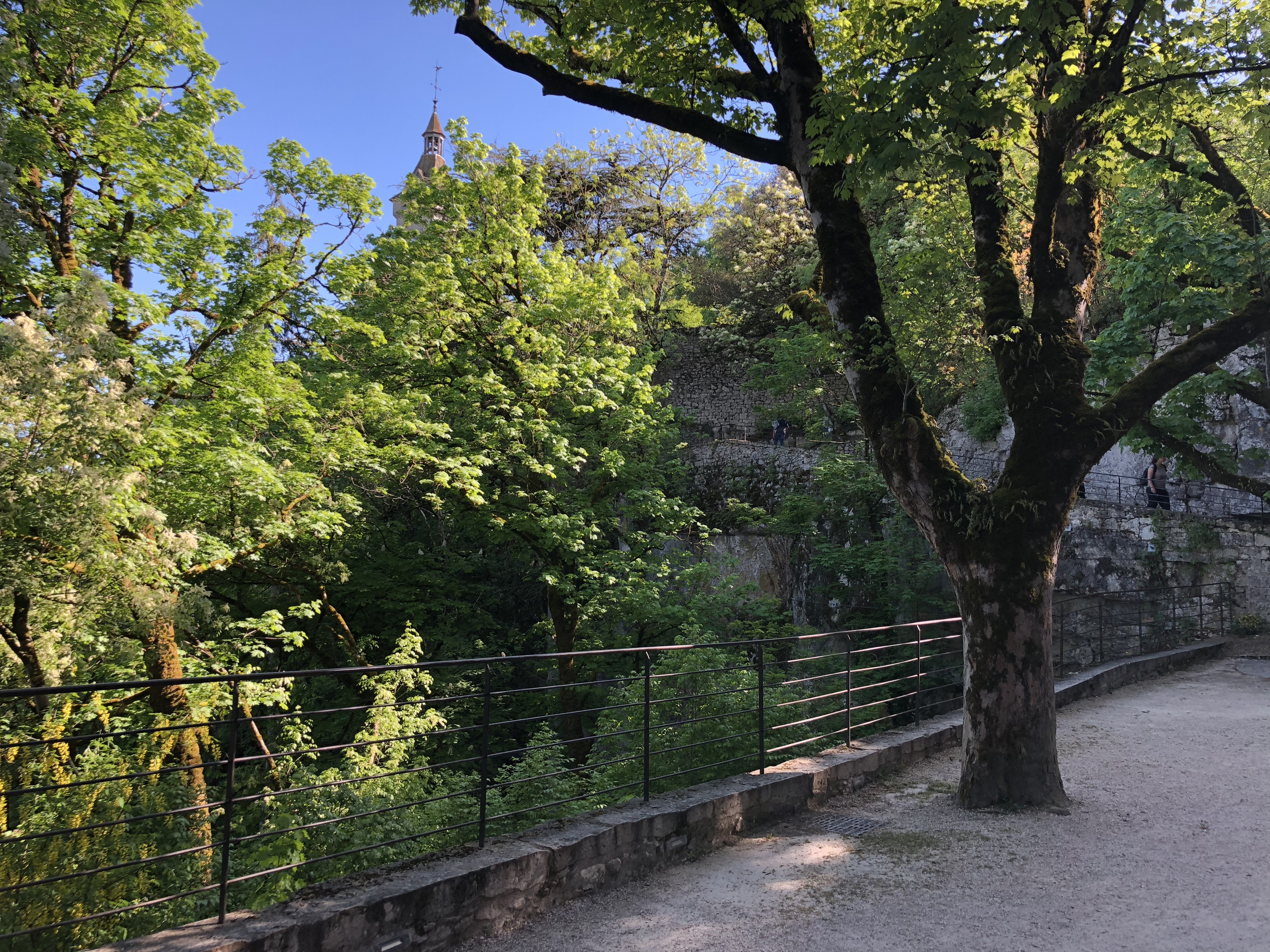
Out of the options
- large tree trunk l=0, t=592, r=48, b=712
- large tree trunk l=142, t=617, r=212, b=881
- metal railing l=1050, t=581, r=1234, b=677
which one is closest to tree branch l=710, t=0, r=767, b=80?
large tree trunk l=142, t=617, r=212, b=881

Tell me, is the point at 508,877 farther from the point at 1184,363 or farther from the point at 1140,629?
the point at 1140,629

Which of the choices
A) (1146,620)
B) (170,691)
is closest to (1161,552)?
(1146,620)

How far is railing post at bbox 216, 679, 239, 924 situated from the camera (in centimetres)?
284

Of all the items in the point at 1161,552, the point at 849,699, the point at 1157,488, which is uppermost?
the point at 1157,488

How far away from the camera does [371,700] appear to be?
11930mm

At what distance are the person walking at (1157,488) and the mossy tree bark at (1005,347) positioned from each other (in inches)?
461

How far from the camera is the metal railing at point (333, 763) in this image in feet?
11.0

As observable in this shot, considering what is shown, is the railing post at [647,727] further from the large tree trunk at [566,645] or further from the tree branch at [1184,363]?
the large tree trunk at [566,645]

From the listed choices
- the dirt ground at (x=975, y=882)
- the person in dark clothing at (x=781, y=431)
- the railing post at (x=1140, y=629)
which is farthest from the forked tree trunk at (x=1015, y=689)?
the person in dark clothing at (x=781, y=431)

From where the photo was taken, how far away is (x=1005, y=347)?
574cm

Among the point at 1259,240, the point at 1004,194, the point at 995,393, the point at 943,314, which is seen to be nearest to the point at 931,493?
the point at 1004,194

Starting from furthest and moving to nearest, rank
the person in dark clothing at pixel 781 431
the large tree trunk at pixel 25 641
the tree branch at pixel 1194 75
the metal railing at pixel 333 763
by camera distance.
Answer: the person in dark clothing at pixel 781 431, the large tree trunk at pixel 25 641, the tree branch at pixel 1194 75, the metal railing at pixel 333 763

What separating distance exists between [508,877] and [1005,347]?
4823 millimetres

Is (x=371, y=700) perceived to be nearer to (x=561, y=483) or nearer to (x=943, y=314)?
(x=561, y=483)
